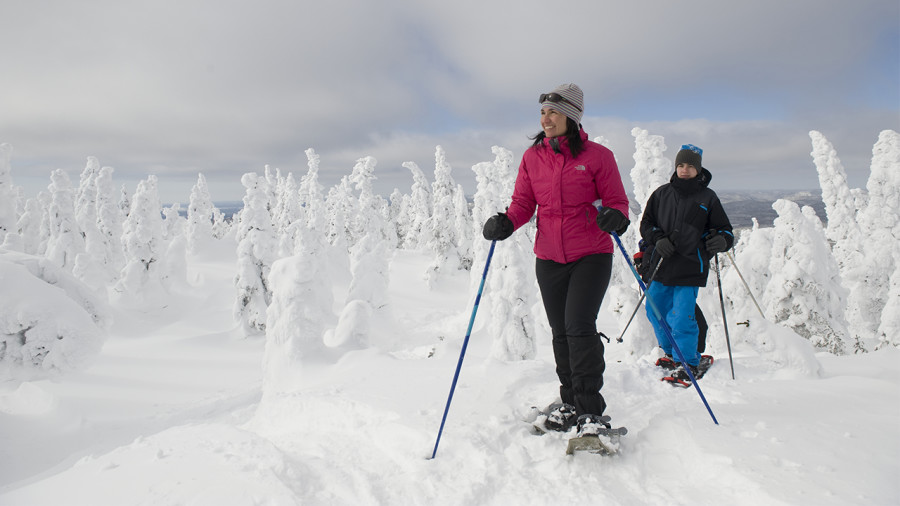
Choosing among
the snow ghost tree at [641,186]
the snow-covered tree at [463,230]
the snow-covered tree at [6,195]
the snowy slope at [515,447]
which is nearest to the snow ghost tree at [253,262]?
the snow-covered tree at [6,195]

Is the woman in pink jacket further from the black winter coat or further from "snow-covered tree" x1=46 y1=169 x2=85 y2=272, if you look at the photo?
"snow-covered tree" x1=46 y1=169 x2=85 y2=272

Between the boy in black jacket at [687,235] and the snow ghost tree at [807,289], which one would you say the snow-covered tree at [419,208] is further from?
the boy in black jacket at [687,235]

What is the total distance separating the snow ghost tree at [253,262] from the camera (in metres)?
24.4

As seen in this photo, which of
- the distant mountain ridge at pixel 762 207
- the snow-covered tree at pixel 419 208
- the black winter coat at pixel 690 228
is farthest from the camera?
the snow-covered tree at pixel 419 208

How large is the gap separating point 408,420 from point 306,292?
9424 millimetres

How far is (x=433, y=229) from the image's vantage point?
1547 inches

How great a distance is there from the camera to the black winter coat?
14.8ft

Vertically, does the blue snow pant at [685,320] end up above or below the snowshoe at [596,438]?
above

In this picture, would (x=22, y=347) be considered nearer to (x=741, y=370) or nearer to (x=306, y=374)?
(x=306, y=374)

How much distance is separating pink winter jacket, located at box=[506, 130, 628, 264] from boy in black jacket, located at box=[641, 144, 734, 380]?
161 centimetres

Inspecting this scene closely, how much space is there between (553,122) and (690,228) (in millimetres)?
2370

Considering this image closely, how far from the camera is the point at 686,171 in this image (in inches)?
181

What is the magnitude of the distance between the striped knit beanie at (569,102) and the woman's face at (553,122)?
0.03 meters

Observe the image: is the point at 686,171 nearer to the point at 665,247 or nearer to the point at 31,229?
the point at 665,247
